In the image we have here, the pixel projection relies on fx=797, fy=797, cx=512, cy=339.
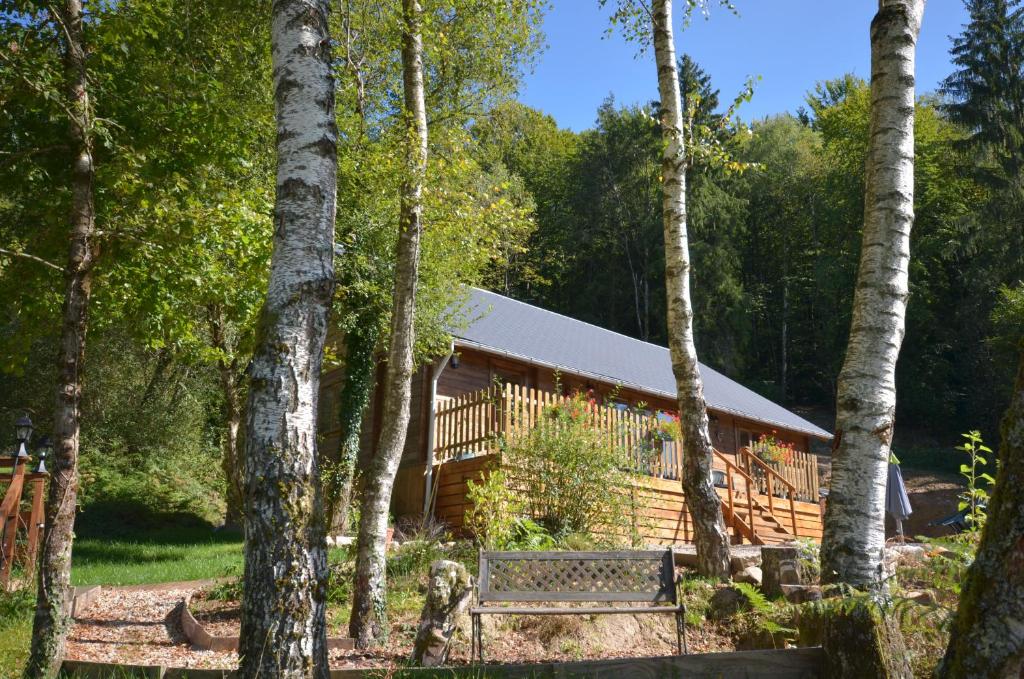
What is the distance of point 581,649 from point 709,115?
3235 cm

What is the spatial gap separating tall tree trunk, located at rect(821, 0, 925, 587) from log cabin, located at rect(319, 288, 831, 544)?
6.96 m

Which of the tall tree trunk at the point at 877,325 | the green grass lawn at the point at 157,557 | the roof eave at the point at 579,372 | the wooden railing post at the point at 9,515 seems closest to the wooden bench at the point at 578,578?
the tall tree trunk at the point at 877,325

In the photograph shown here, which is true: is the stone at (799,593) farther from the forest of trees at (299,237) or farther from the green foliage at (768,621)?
the forest of trees at (299,237)

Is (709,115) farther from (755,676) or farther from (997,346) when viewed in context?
(755,676)

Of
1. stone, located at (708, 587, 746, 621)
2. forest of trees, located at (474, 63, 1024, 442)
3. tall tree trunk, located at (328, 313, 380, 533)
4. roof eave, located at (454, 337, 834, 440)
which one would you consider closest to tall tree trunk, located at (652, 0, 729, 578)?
stone, located at (708, 587, 746, 621)

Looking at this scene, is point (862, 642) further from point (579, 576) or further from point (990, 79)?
point (990, 79)

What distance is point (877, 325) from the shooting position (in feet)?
15.2

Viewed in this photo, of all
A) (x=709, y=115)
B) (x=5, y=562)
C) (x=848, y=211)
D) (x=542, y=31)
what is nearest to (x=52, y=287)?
(x=5, y=562)

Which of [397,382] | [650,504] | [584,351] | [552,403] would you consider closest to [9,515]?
[397,382]

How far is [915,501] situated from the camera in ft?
86.2

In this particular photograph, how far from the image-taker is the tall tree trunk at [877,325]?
442cm

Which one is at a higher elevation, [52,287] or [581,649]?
[52,287]

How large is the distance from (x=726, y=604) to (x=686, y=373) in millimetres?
2418

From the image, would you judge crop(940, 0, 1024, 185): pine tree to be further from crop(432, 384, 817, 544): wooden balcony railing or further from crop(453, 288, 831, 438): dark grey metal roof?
crop(432, 384, 817, 544): wooden balcony railing
